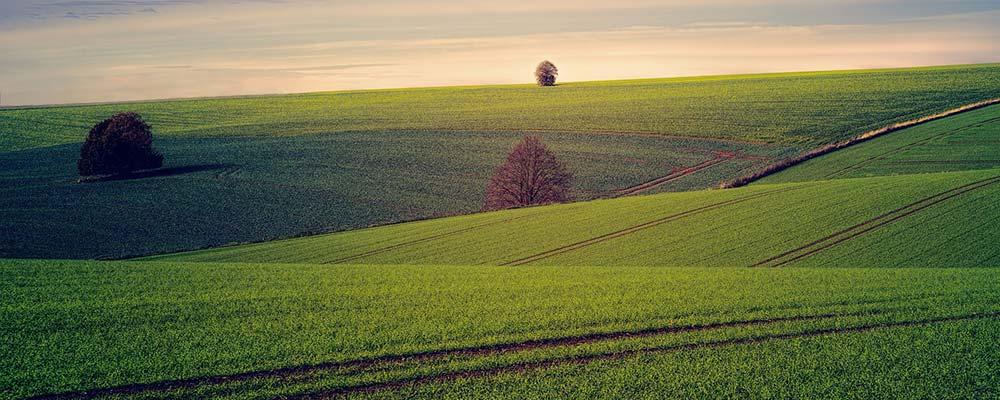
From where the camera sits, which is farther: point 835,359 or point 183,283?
point 183,283

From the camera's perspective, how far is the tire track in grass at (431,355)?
9.70 m

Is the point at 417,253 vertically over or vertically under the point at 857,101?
under

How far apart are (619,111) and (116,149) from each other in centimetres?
4963

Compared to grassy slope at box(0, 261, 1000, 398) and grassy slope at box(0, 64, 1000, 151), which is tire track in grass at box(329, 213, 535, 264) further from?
Result: grassy slope at box(0, 64, 1000, 151)

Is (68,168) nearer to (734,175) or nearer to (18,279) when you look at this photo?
(18,279)

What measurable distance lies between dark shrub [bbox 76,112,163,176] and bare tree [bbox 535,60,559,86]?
244 feet

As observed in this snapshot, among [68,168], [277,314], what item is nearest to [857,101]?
→ [277,314]

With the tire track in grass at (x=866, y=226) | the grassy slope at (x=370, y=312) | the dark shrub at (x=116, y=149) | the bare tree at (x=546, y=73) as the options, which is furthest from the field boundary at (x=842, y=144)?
the bare tree at (x=546, y=73)

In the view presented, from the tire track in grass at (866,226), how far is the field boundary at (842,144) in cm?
1130

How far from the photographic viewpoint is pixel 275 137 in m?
67.5

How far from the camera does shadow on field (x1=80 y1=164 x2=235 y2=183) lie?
A: 47.3m

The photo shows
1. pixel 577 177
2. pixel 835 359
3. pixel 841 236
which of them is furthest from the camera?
pixel 577 177

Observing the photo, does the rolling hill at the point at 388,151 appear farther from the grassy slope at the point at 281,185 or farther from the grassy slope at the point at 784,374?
the grassy slope at the point at 784,374

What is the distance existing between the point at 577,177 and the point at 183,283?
32.9 m
